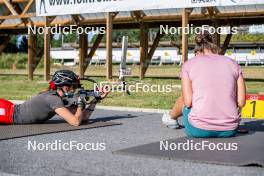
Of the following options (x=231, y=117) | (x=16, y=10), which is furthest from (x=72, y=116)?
(x=16, y=10)

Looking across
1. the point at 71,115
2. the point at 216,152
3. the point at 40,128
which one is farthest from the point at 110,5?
the point at 216,152

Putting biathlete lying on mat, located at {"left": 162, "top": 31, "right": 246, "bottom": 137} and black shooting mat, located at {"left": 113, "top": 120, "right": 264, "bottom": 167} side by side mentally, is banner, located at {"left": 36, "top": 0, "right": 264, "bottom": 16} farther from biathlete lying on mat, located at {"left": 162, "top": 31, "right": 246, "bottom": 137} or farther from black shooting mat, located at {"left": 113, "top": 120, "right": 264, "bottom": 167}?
black shooting mat, located at {"left": 113, "top": 120, "right": 264, "bottom": 167}

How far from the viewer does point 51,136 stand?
7.82 meters

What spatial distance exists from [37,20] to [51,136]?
18.5 meters

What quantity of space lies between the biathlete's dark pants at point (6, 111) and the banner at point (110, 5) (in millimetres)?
10928

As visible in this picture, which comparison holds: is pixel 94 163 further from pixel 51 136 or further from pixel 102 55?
pixel 102 55

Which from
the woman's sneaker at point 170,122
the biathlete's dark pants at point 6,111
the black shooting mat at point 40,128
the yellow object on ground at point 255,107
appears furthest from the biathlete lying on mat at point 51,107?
the yellow object on ground at point 255,107

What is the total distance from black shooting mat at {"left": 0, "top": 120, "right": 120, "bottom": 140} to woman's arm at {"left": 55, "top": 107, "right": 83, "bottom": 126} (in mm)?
79

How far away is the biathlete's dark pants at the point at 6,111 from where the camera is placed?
348 inches

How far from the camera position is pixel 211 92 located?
6.90m

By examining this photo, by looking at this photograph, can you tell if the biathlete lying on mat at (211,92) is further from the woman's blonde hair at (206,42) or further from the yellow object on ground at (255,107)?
the yellow object on ground at (255,107)

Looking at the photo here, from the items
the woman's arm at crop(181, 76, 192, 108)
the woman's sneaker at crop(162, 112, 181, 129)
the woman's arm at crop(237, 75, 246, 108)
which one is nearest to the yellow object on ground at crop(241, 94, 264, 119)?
the woman's sneaker at crop(162, 112, 181, 129)

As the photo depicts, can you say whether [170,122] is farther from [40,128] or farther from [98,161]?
[98,161]

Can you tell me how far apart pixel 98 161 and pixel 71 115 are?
2811 mm
